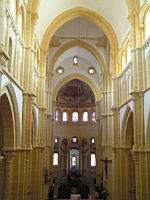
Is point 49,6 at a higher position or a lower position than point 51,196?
higher

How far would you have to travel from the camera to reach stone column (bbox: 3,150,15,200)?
16875mm

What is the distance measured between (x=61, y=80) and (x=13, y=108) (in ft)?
85.0

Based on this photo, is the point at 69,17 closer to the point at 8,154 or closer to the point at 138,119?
the point at 138,119

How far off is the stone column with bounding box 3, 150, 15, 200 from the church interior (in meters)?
0.05

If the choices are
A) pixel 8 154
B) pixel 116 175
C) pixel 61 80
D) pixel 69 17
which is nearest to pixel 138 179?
pixel 116 175

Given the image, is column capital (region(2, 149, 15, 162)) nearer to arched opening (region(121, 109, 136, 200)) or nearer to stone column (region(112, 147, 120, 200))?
arched opening (region(121, 109, 136, 200))

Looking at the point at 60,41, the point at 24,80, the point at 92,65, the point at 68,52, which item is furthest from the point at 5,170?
the point at 92,65

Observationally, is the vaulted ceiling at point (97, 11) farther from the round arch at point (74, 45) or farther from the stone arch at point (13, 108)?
the stone arch at point (13, 108)

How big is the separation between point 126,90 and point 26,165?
10311 mm

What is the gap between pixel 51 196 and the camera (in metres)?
31.6

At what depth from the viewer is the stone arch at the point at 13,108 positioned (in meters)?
15.9

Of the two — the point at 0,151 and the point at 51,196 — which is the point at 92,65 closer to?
the point at 51,196

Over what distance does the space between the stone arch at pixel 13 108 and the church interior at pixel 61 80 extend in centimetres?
6

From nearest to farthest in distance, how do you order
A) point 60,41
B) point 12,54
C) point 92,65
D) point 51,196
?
point 12,54
point 51,196
point 60,41
point 92,65
